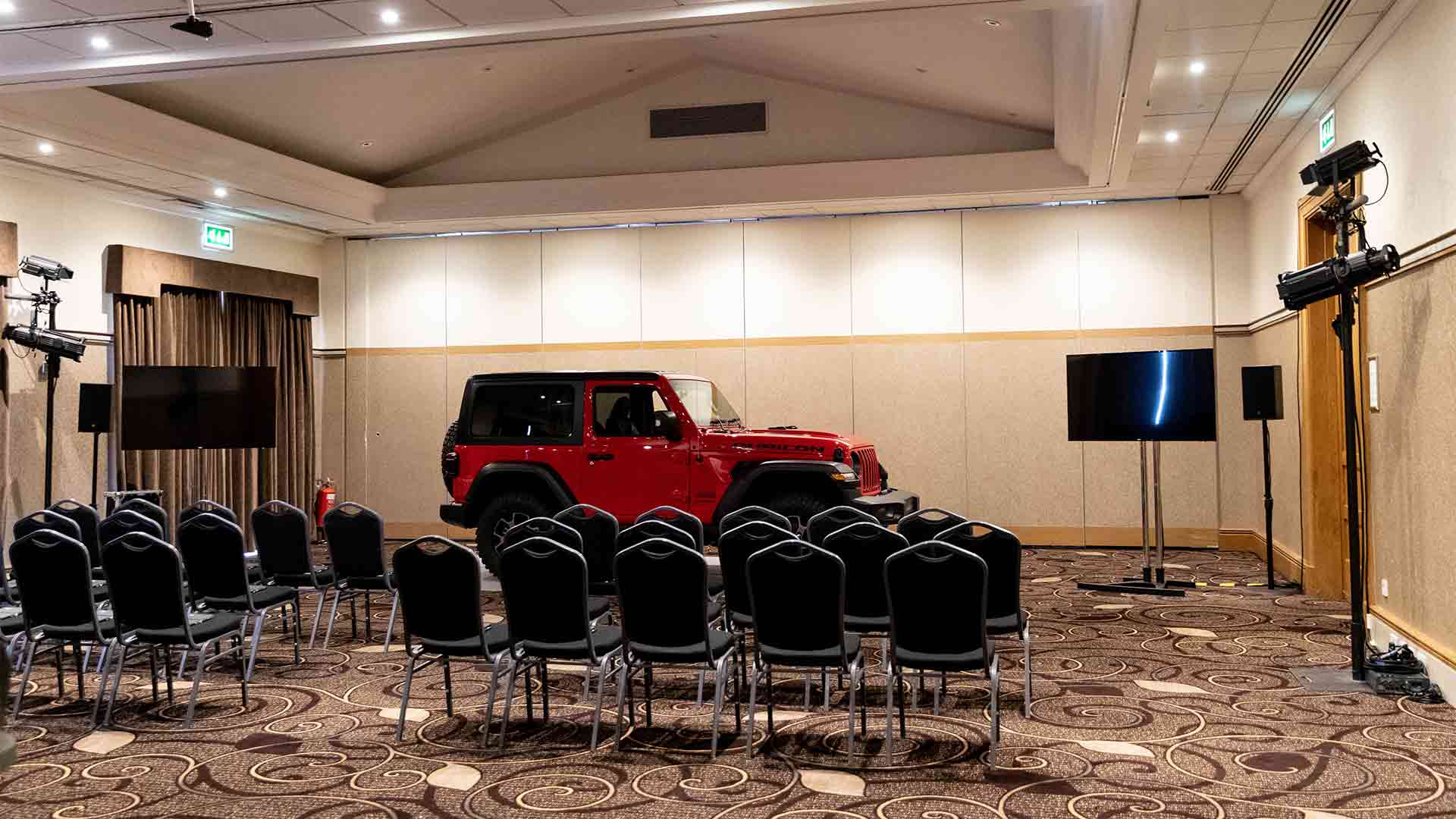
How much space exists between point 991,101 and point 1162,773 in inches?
292

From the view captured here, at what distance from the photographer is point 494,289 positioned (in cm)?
1273

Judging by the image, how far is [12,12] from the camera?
6.14 meters

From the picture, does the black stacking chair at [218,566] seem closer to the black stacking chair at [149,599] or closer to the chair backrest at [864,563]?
the black stacking chair at [149,599]

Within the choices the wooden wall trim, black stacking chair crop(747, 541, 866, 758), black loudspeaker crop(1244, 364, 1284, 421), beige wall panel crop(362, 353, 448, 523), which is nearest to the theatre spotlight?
black loudspeaker crop(1244, 364, 1284, 421)

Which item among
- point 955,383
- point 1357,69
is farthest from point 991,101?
point 1357,69

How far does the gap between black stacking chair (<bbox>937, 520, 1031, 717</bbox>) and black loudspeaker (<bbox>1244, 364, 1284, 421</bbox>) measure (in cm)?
450

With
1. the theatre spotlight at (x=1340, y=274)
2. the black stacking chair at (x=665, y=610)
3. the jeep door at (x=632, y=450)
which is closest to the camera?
the black stacking chair at (x=665, y=610)

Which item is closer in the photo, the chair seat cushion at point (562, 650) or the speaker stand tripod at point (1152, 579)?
the chair seat cushion at point (562, 650)

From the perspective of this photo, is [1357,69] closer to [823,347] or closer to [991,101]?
[991,101]

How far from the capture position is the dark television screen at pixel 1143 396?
8.34 m

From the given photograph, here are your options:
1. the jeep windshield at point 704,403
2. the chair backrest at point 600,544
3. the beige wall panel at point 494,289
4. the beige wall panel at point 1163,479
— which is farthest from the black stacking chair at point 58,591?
the beige wall panel at point 1163,479

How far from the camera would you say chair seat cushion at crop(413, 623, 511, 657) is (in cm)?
479

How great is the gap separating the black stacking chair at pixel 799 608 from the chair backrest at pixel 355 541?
10.0 feet

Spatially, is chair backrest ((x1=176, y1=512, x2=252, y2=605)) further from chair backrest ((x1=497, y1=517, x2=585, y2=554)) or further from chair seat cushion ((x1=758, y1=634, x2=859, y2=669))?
chair seat cushion ((x1=758, y1=634, x2=859, y2=669))
